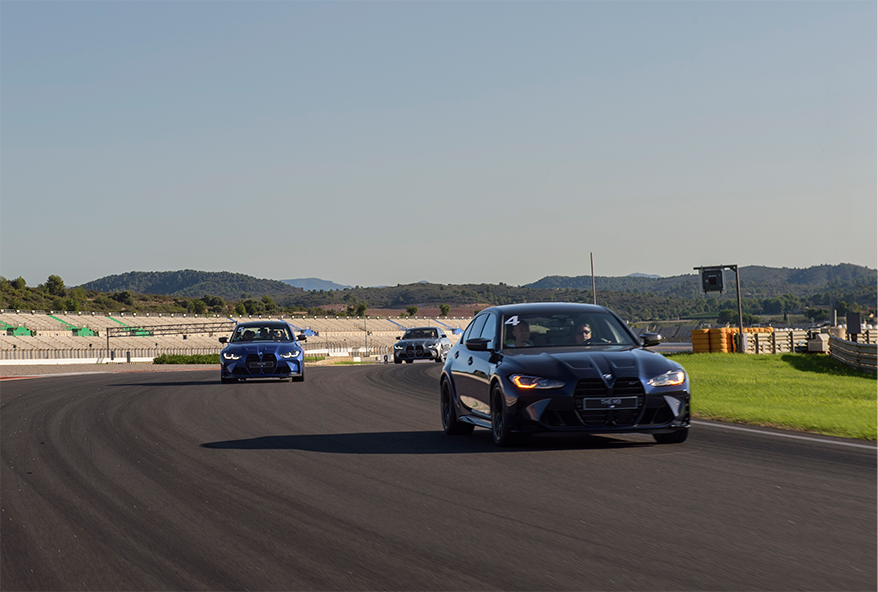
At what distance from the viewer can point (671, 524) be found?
5828 mm

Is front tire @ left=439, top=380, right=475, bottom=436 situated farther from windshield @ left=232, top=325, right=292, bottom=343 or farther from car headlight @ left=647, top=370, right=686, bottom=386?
windshield @ left=232, top=325, right=292, bottom=343

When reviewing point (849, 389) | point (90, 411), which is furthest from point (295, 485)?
point (849, 389)

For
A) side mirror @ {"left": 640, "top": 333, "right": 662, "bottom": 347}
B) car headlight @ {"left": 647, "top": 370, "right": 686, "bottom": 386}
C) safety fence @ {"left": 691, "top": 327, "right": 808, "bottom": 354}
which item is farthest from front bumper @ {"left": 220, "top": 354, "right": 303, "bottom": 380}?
safety fence @ {"left": 691, "top": 327, "right": 808, "bottom": 354}

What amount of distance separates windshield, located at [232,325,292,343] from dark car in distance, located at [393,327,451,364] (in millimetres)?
13445

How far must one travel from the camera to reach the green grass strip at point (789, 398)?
37.3ft

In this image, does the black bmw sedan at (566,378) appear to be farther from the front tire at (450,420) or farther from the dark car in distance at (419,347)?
the dark car in distance at (419,347)

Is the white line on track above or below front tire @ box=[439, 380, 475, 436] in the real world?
below

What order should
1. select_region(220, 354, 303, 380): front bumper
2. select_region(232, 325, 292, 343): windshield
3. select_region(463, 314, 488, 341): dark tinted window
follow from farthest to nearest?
select_region(232, 325, 292, 343): windshield, select_region(220, 354, 303, 380): front bumper, select_region(463, 314, 488, 341): dark tinted window

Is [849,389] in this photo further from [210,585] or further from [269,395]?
[210,585]

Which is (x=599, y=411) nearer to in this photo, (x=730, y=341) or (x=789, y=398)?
(x=789, y=398)

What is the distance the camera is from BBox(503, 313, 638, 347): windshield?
1024cm

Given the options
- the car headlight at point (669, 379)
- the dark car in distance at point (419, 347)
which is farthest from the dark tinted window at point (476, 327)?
the dark car in distance at point (419, 347)

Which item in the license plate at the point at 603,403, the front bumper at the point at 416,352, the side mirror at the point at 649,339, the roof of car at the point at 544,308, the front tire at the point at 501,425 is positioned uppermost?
the roof of car at the point at 544,308

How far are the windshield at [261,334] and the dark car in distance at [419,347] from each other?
1345cm
